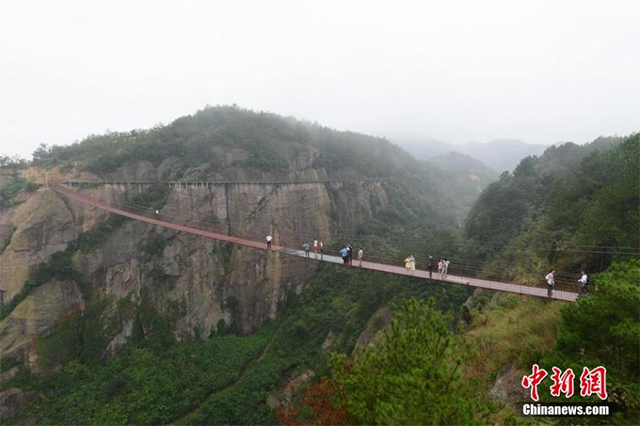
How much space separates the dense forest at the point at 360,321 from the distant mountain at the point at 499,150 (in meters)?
128

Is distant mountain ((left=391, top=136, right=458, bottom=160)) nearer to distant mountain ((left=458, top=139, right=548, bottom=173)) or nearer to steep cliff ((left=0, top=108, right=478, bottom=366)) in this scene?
distant mountain ((left=458, top=139, right=548, bottom=173))

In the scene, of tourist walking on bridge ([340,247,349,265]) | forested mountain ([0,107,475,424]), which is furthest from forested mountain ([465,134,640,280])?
tourist walking on bridge ([340,247,349,265])

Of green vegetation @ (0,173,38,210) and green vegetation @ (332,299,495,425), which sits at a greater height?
green vegetation @ (0,173,38,210)

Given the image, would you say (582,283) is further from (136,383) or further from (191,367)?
(136,383)

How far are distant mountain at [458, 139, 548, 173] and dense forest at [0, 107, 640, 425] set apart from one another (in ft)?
420

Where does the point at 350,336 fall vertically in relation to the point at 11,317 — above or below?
below

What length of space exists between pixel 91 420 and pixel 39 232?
10.00m

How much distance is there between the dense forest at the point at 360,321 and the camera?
4.52 metres

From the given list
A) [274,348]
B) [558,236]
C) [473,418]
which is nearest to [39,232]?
[274,348]

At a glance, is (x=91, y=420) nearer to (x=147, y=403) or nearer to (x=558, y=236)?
(x=147, y=403)

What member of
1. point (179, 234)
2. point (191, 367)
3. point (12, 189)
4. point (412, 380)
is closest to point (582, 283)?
point (412, 380)

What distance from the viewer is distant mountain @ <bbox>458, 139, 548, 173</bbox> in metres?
148

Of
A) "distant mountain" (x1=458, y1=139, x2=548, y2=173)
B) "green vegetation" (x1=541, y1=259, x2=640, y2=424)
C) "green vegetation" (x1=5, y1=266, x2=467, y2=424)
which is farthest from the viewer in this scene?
"distant mountain" (x1=458, y1=139, x2=548, y2=173)

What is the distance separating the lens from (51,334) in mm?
17547
